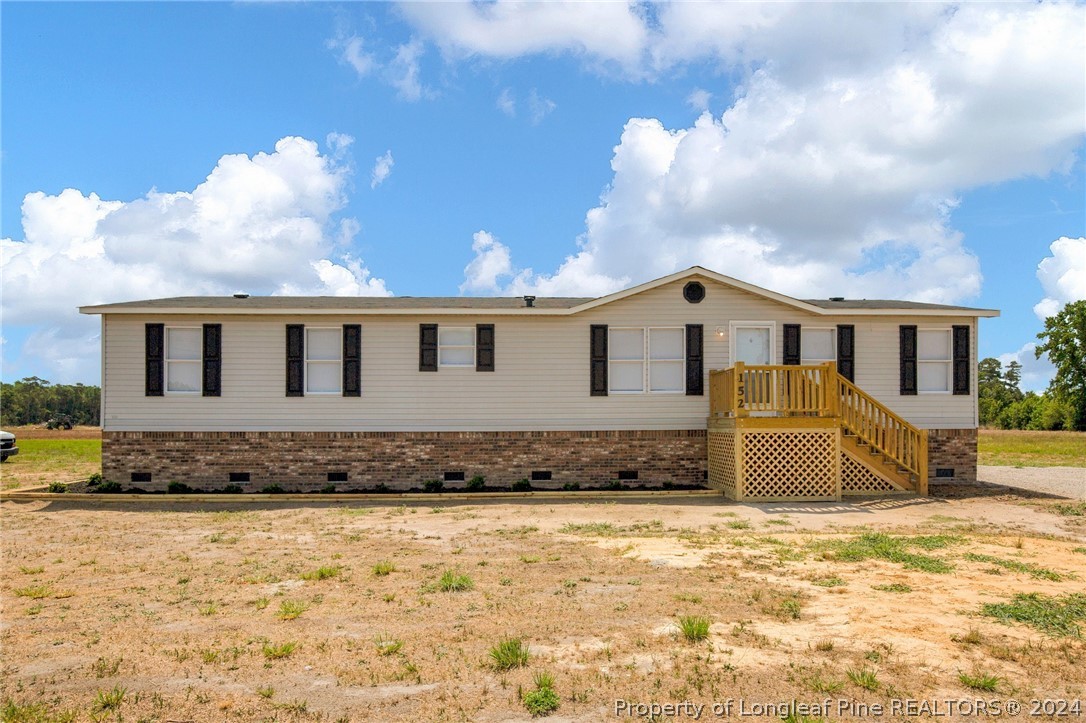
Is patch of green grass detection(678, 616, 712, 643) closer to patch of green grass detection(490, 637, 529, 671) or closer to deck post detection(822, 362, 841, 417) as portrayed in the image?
patch of green grass detection(490, 637, 529, 671)

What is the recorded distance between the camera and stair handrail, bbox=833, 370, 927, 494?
16.5 metres

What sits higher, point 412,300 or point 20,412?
point 412,300

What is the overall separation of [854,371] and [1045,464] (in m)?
11.3

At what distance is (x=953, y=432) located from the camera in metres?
18.2

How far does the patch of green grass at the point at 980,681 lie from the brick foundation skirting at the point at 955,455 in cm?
1383

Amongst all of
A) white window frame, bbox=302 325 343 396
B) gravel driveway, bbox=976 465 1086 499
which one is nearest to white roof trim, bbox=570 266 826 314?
white window frame, bbox=302 325 343 396

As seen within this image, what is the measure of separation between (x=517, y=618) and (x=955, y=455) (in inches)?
578

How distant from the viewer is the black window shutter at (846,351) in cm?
1808

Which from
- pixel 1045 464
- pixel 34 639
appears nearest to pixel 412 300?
pixel 34 639

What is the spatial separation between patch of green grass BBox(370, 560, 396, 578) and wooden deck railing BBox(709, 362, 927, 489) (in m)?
8.69

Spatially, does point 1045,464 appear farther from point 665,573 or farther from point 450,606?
point 450,606

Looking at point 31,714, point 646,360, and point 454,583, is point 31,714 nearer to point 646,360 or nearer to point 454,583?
point 454,583

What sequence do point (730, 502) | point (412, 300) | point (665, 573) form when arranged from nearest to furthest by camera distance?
point (665, 573), point (730, 502), point (412, 300)

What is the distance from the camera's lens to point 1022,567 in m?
9.22
